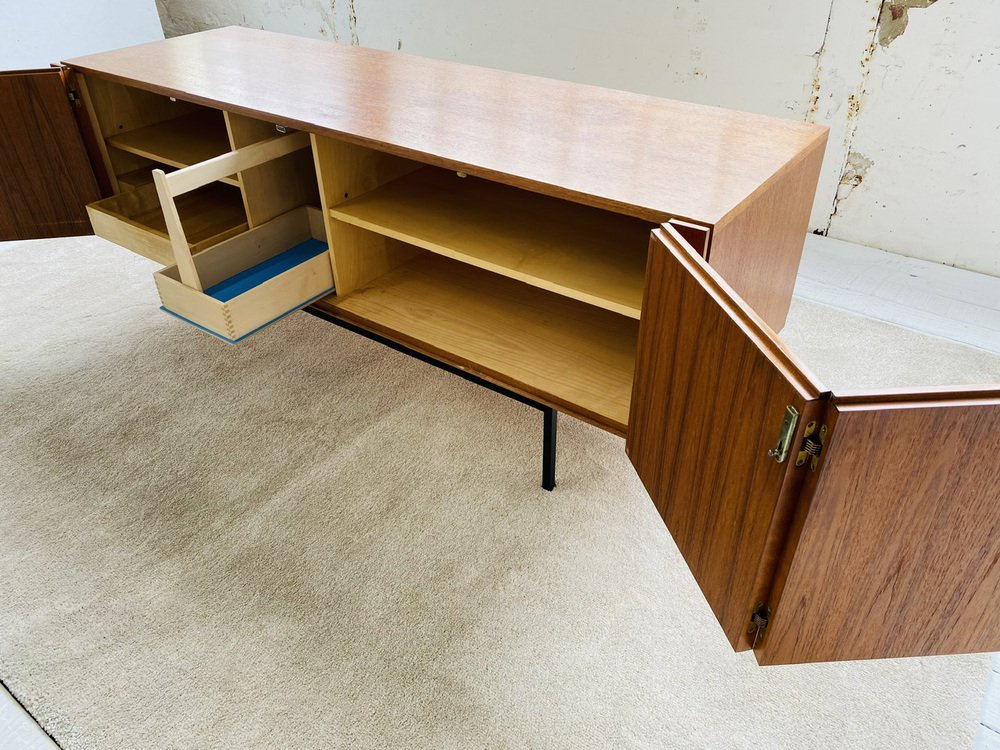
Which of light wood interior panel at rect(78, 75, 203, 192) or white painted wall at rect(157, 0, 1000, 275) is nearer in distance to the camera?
light wood interior panel at rect(78, 75, 203, 192)

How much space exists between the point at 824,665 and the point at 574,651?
0.39 metres

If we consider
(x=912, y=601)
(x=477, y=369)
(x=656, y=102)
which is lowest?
(x=477, y=369)

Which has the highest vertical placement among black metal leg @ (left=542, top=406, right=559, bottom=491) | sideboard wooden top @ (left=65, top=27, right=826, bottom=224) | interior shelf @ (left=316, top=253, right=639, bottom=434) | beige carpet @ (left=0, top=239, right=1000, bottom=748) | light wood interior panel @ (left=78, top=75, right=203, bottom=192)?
sideboard wooden top @ (left=65, top=27, right=826, bottom=224)

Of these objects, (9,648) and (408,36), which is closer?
(9,648)

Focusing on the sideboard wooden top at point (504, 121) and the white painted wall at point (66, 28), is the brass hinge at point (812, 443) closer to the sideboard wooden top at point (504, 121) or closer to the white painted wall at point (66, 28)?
the sideboard wooden top at point (504, 121)

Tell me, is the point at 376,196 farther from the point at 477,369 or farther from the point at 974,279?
the point at 974,279

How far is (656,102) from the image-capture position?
144 cm

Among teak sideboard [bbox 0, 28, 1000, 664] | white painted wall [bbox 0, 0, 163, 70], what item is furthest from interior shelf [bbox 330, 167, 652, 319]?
white painted wall [bbox 0, 0, 163, 70]

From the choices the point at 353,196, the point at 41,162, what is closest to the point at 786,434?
the point at 353,196

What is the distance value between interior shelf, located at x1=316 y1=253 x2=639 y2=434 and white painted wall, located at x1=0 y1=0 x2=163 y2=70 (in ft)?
7.87

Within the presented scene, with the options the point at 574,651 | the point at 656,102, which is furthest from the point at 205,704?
the point at 656,102

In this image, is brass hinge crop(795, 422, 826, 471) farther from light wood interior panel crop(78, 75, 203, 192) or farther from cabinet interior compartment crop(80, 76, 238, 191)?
light wood interior panel crop(78, 75, 203, 192)

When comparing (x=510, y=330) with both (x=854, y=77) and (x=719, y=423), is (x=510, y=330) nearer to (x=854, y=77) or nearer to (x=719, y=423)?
(x=719, y=423)

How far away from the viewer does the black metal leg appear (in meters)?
1.36
